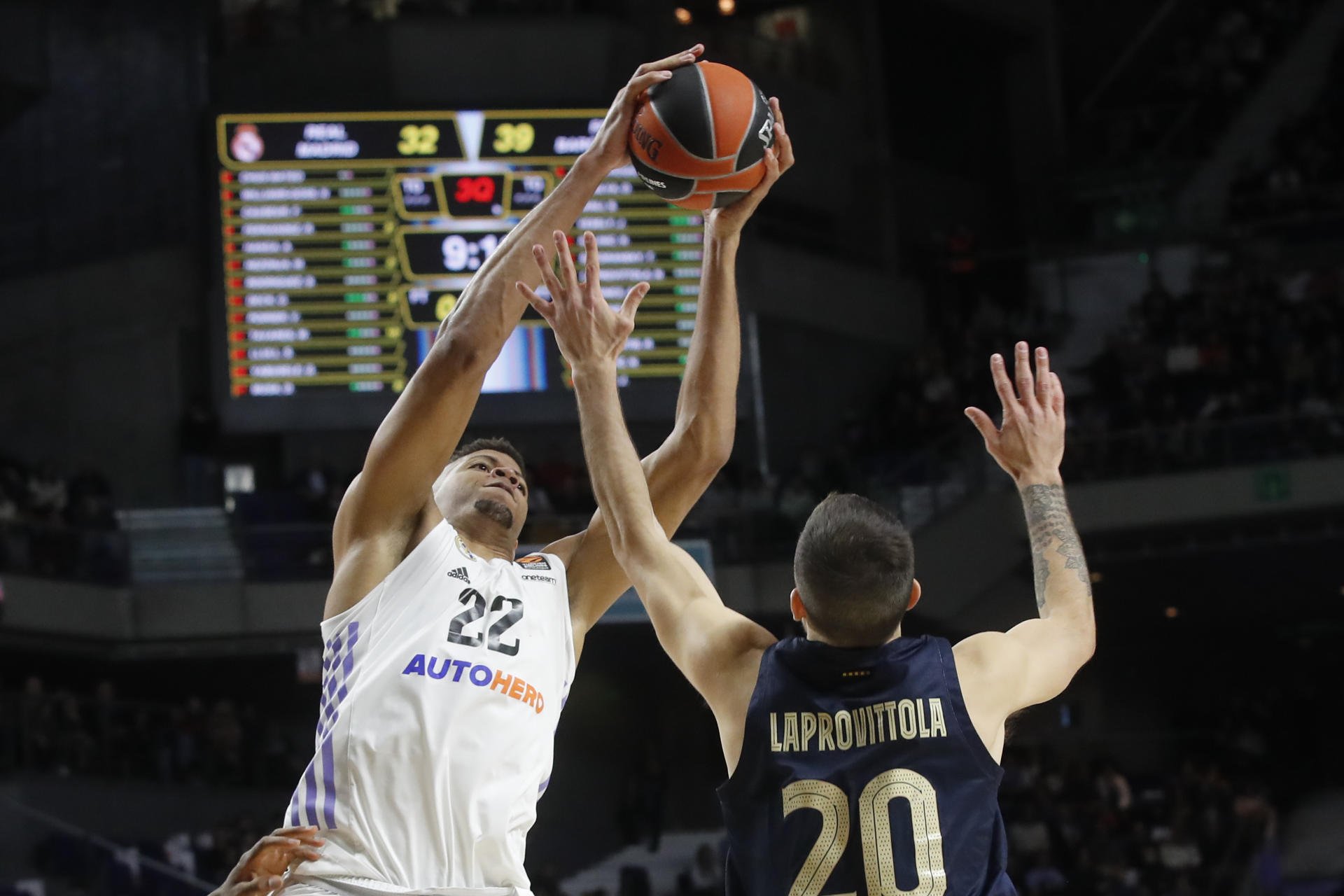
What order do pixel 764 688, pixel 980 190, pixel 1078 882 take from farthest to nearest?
pixel 980 190 → pixel 1078 882 → pixel 764 688

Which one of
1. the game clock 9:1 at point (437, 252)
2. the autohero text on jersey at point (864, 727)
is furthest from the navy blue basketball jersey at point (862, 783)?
the game clock 9:1 at point (437, 252)

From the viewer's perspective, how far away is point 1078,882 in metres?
12.8

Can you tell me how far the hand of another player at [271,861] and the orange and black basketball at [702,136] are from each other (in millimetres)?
1662

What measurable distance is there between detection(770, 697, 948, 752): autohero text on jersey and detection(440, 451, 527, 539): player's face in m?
1.19

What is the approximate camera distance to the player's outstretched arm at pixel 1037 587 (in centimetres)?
296

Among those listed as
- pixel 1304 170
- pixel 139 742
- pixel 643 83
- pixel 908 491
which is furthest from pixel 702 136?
pixel 1304 170

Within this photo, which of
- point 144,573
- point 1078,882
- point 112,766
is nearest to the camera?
point 1078,882

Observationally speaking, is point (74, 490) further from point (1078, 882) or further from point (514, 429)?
point (1078, 882)

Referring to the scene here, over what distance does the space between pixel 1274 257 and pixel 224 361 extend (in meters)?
10.6

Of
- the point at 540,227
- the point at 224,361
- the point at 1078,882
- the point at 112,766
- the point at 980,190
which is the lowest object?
the point at 1078,882

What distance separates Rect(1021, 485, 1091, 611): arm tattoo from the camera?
3.25 m

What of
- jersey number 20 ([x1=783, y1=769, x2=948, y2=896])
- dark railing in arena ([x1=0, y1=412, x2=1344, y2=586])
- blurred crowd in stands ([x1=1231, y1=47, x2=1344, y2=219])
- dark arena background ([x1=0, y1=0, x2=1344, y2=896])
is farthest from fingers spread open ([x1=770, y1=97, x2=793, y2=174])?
blurred crowd in stands ([x1=1231, y1=47, x2=1344, y2=219])

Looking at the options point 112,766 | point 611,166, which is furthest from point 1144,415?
point 611,166

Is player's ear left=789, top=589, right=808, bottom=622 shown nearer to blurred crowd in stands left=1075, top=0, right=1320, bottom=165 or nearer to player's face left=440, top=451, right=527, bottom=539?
player's face left=440, top=451, right=527, bottom=539
